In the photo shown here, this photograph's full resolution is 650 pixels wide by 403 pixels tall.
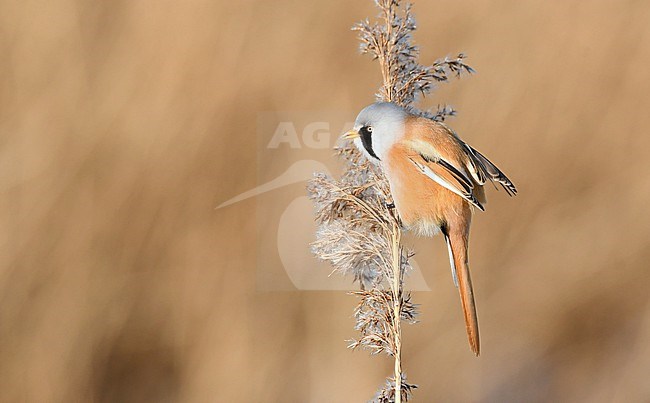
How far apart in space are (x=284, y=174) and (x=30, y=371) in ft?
1.78

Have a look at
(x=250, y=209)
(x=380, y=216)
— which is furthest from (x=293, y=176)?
(x=380, y=216)

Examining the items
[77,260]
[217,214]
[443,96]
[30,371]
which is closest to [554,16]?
[443,96]

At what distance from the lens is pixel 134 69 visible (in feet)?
4.52

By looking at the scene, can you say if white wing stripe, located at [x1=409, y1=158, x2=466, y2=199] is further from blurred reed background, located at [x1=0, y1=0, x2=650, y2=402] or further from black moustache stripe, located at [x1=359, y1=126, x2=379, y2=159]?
blurred reed background, located at [x1=0, y1=0, x2=650, y2=402]

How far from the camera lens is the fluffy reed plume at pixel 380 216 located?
53cm

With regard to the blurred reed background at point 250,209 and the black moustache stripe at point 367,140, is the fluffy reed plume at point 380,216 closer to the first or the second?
the black moustache stripe at point 367,140

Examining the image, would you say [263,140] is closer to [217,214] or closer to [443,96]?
[217,214]

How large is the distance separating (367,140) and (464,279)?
12cm

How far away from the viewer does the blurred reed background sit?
1305 millimetres

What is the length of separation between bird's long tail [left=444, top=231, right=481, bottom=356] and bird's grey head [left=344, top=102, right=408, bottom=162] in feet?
0.29

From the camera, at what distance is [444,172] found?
56cm

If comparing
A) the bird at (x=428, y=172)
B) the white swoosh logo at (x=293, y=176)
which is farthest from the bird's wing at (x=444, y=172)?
the white swoosh logo at (x=293, y=176)

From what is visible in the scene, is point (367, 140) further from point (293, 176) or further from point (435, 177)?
point (293, 176)

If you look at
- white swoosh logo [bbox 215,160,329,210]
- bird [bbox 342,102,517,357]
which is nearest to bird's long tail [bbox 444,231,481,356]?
bird [bbox 342,102,517,357]
